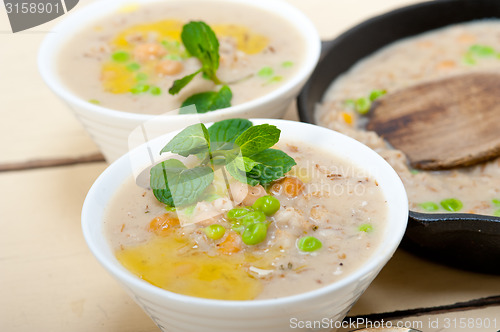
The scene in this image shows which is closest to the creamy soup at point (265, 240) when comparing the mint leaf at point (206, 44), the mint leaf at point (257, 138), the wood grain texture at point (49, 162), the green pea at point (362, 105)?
the mint leaf at point (257, 138)

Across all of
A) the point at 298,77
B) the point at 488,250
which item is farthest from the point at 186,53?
the point at 488,250

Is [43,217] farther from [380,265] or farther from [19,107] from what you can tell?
[380,265]

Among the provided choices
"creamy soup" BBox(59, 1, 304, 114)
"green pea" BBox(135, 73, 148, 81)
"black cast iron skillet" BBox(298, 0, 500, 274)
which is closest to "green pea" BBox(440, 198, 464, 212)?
"black cast iron skillet" BBox(298, 0, 500, 274)

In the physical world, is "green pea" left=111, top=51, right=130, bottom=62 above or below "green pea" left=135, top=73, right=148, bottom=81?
above

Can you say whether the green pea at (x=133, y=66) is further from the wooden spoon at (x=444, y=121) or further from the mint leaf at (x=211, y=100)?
the wooden spoon at (x=444, y=121)

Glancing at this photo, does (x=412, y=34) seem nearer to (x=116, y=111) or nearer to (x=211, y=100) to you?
(x=211, y=100)

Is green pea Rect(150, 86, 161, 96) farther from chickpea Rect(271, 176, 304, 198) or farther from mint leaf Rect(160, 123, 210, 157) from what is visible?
chickpea Rect(271, 176, 304, 198)

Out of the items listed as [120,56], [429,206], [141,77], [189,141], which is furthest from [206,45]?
[429,206]
